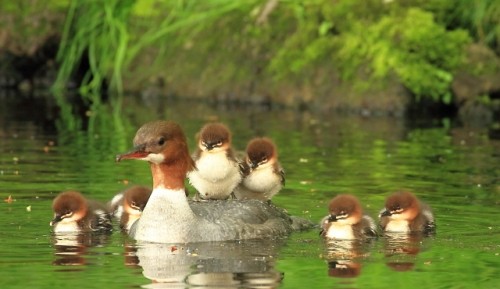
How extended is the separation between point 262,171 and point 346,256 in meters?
1.98

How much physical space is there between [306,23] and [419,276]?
12257 mm

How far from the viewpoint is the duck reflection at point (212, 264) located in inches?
350

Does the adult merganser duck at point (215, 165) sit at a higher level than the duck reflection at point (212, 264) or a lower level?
higher

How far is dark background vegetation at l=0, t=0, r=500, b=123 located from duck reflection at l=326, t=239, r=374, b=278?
9.52 meters

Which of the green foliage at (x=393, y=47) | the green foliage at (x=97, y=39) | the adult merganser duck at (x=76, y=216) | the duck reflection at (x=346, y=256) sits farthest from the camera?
the green foliage at (x=97, y=39)

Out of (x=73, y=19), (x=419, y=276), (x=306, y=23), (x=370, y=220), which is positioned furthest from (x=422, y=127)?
(x=419, y=276)

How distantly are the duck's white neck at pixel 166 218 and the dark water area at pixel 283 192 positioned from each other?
0.15 m

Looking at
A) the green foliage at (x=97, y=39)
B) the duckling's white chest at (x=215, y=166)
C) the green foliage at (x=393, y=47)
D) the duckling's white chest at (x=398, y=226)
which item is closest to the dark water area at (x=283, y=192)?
the duckling's white chest at (x=398, y=226)

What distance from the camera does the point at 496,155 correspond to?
16.2 m

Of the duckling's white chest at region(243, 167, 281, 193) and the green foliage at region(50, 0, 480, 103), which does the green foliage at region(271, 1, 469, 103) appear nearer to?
the green foliage at region(50, 0, 480, 103)

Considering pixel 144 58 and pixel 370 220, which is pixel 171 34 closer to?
pixel 144 58

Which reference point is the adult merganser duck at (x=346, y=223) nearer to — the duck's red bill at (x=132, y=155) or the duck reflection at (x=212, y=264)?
the duck reflection at (x=212, y=264)

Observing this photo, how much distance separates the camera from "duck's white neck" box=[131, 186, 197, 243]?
34.0 feet

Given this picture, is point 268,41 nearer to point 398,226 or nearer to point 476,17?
point 476,17
